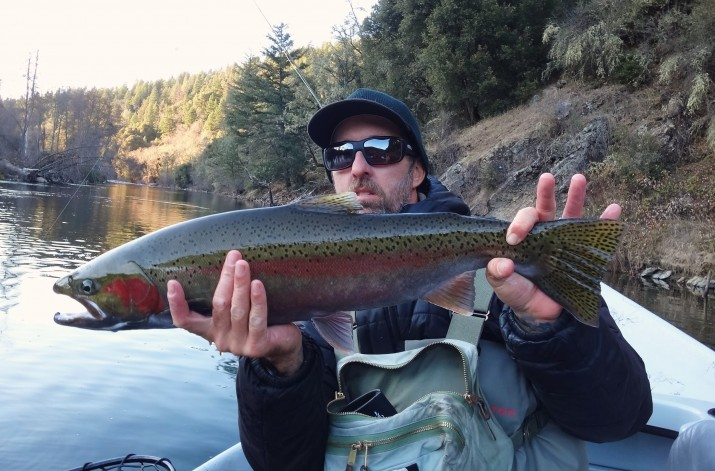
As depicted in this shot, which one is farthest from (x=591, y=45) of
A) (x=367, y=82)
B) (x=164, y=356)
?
(x=164, y=356)

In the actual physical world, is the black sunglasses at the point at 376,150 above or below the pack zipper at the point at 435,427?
above

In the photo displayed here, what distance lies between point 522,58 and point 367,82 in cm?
1344

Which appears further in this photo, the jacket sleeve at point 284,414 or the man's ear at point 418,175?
the man's ear at point 418,175

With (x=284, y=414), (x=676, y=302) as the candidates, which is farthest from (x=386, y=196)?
(x=676, y=302)

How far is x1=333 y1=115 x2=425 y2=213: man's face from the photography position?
13.1 feet

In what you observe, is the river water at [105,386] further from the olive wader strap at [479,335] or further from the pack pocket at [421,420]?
the olive wader strap at [479,335]

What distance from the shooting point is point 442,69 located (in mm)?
30422

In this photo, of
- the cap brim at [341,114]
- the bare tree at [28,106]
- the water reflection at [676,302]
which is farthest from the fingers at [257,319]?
the bare tree at [28,106]

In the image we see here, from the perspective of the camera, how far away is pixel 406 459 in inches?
93.9

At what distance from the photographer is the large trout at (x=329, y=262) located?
233 cm

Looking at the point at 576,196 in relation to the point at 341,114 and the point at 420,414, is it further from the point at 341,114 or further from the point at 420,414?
the point at 341,114

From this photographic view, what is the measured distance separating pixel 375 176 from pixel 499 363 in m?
1.73

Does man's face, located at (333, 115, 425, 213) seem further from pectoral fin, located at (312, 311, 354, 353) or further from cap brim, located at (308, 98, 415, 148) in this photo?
pectoral fin, located at (312, 311, 354, 353)

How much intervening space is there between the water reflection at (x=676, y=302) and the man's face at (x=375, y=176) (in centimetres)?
886
